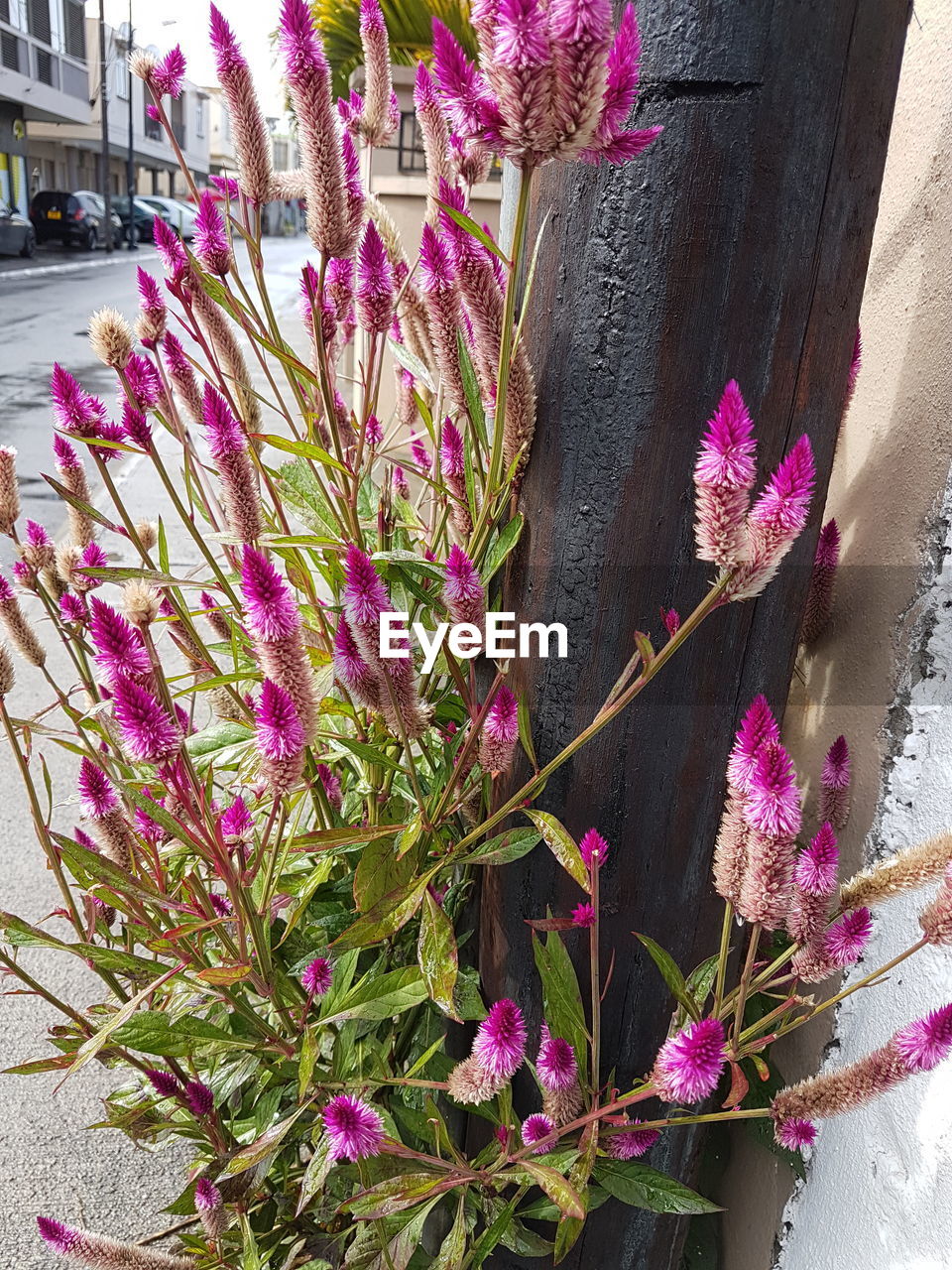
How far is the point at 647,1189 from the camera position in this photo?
1.29 metres

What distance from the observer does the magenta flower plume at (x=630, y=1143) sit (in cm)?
125

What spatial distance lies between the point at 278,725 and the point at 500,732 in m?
0.29

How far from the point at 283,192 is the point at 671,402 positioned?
0.60 meters

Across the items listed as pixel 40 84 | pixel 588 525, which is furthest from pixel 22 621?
pixel 40 84

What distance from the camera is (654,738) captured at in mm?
1220

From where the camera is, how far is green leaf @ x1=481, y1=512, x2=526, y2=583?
4.01 ft

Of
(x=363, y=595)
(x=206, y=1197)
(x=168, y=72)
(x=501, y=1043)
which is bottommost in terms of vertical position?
(x=206, y=1197)

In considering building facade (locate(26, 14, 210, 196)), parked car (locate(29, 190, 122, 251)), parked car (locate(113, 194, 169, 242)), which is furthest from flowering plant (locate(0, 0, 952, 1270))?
parked car (locate(113, 194, 169, 242))

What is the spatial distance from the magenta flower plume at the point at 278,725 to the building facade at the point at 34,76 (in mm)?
32005

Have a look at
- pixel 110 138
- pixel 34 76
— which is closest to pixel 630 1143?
pixel 34 76

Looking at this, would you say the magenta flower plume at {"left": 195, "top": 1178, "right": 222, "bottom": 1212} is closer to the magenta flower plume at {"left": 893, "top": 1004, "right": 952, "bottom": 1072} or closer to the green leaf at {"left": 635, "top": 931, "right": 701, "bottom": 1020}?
the green leaf at {"left": 635, "top": 931, "right": 701, "bottom": 1020}

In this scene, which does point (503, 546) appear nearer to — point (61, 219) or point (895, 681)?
point (895, 681)

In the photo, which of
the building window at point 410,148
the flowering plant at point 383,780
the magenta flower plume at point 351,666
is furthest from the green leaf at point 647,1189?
the building window at point 410,148

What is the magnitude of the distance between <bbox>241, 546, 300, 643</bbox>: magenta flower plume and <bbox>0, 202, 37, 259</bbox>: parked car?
1084 inches
